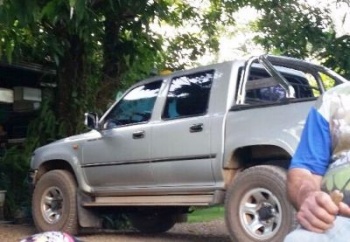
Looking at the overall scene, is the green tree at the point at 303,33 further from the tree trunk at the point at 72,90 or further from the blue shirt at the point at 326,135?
the blue shirt at the point at 326,135

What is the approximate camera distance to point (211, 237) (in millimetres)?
9766

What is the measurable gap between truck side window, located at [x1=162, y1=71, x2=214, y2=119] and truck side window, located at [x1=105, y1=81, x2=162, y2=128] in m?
0.26

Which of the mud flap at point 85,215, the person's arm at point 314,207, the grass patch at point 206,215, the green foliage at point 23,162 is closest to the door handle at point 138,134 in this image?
the mud flap at point 85,215

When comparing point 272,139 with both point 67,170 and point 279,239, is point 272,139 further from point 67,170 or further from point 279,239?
point 67,170

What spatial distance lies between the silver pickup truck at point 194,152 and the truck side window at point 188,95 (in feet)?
0.04

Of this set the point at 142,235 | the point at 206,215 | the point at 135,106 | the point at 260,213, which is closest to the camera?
the point at 260,213

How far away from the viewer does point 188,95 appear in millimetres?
8078

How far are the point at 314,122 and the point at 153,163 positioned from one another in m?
5.65

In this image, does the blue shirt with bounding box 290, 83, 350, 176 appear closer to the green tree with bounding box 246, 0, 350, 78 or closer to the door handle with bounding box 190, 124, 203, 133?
the door handle with bounding box 190, 124, 203, 133

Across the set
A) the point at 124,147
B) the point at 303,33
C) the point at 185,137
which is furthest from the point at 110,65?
the point at 185,137

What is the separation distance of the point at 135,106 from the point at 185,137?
1223 mm

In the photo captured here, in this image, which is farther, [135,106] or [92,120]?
[92,120]

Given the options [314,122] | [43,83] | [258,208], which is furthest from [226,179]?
[43,83]

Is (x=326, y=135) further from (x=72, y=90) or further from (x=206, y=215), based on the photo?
(x=206, y=215)
